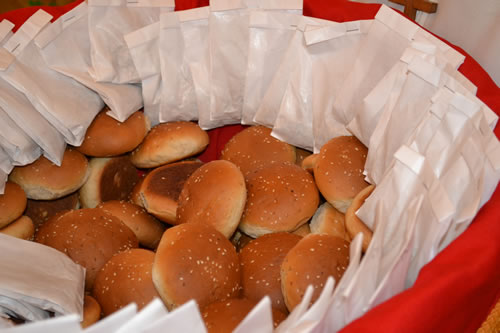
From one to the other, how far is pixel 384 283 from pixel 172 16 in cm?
93

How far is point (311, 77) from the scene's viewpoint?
4.20 feet

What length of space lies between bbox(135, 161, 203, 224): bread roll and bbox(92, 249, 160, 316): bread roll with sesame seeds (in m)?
0.16

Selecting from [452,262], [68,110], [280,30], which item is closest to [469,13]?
[280,30]

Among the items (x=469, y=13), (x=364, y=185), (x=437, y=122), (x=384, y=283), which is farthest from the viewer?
(x=469, y=13)

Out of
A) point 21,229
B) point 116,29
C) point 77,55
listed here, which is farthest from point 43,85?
point 21,229

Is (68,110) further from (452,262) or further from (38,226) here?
(452,262)

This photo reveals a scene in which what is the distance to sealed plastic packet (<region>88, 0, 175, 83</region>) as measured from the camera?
129 centimetres

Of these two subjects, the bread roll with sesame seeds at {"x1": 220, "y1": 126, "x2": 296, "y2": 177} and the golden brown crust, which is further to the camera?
the bread roll with sesame seeds at {"x1": 220, "y1": 126, "x2": 296, "y2": 177}

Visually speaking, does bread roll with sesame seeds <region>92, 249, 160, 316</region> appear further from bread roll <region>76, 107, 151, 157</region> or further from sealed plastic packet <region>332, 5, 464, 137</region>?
sealed plastic packet <region>332, 5, 464, 137</region>

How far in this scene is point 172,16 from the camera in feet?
4.32

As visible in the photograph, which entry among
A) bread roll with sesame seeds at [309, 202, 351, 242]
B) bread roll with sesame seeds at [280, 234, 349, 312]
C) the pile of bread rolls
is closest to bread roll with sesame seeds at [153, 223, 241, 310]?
the pile of bread rolls

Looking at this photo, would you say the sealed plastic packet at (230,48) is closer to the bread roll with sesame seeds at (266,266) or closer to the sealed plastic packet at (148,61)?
the sealed plastic packet at (148,61)

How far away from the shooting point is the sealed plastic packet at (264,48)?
1.29 meters

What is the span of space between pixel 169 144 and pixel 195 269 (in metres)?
0.45
